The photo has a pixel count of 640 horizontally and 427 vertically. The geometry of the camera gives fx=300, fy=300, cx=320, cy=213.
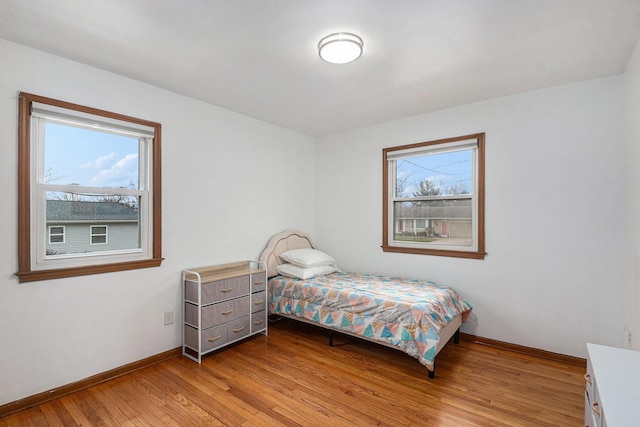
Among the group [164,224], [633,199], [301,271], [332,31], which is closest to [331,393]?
[301,271]

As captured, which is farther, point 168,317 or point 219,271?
point 219,271

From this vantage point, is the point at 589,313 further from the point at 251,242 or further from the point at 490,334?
the point at 251,242

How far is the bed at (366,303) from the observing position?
8.16ft

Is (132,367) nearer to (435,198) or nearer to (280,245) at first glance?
(280,245)

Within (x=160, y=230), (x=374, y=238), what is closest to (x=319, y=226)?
(x=374, y=238)

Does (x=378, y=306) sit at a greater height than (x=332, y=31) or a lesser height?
lesser

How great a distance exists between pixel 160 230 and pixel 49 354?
1.17 metres

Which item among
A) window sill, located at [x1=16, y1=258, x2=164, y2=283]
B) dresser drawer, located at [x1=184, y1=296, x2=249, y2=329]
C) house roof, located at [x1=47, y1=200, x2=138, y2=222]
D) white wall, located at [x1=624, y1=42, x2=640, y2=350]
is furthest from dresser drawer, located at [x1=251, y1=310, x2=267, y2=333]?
white wall, located at [x1=624, y1=42, x2=640, y2=350]

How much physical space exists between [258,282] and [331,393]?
142cm

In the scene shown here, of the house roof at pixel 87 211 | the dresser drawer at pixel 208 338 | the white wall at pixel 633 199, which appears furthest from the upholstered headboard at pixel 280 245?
the white wall at pixel 633 199

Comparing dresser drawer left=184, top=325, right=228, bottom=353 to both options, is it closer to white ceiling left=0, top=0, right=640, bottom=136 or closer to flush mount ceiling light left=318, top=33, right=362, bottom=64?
white ceiling left=0, top=0, right=640, bottom=136

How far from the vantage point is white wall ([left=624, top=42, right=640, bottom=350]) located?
208cm

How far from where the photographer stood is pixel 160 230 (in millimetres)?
2789

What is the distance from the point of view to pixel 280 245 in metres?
3.91
